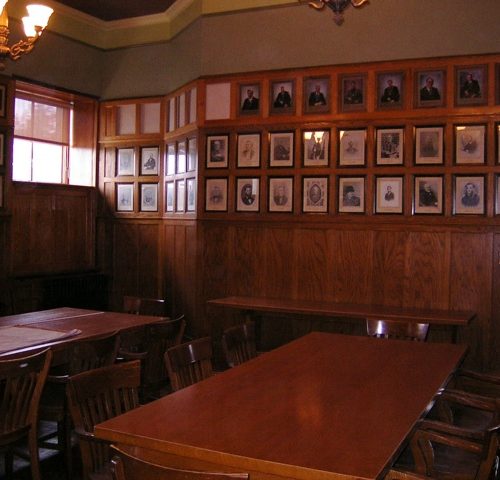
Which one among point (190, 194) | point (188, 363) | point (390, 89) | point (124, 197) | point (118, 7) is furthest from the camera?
point (124, 197)

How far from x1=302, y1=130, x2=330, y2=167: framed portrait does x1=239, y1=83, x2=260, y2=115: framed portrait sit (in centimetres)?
63

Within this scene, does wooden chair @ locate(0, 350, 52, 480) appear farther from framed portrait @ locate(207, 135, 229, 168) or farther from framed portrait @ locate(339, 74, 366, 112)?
framed portrait @ locate(339, 74, 366, 112)

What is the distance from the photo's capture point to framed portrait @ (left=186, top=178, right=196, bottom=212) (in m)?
7.08

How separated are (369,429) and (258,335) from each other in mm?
4318

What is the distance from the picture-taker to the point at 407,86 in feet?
20.1

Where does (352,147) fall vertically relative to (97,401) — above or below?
above

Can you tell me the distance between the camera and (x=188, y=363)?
326 cm

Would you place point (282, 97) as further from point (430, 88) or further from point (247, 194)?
point (430, 88)

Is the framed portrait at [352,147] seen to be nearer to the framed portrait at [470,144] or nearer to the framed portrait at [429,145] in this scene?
the framed portrait at [429,145]

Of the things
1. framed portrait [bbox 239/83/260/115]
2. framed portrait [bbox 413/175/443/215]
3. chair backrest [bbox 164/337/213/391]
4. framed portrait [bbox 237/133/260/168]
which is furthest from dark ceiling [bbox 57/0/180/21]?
chair backrest [bbox 164/337/213/391]

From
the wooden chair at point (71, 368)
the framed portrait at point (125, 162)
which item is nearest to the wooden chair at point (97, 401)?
the wooden chair at point (71, 368)

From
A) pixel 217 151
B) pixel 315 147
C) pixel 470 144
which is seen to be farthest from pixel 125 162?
pixel 470 144

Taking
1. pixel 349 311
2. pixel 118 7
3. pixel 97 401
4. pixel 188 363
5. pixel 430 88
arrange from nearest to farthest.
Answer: pixel 97 401 → pixel 188 363 → pixel 349 311 → pixel 430 88 → pixel 118 7

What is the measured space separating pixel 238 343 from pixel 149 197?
4306 mm
